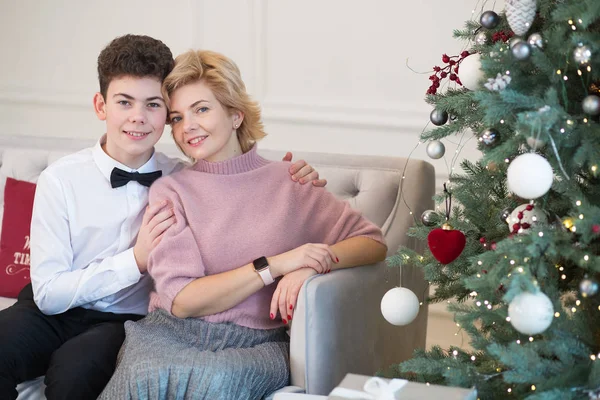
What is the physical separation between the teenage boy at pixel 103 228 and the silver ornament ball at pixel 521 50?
0.82 meters

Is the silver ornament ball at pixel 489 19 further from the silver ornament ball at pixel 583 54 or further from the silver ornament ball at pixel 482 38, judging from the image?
the silver ornament ball at pixel 583 54

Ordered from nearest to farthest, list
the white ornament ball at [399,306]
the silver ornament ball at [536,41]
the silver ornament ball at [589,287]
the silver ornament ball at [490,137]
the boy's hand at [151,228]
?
the silver ornament ball at [589,287] → the silver ornament ball at [536,41] → the silver ornament ball at [490,137] → the white ornament ball at [399,306] → the boy's hand at [151,228]

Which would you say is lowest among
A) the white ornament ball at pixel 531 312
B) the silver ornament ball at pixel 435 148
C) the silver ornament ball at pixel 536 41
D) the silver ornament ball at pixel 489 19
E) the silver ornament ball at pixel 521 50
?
the white ornament ball at pixel 531 312

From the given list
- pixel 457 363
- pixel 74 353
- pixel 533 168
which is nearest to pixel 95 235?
pixel 74 353

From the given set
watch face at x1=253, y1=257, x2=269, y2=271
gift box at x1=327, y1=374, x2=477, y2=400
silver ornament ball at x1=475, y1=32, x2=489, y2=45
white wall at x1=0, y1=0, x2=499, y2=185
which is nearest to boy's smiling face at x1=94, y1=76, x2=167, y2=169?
watch face at x1=253, y1=257, x2=269, y2=271

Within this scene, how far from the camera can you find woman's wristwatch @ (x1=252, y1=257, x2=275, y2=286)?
2039 millimetres

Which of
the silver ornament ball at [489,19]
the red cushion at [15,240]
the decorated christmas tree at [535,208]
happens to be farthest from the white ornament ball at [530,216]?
the red cushion at [15,240]

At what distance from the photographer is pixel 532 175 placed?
59.9 inches

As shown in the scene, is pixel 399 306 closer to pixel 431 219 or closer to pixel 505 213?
pixel 431 219

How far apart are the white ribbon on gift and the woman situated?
404 millimetres

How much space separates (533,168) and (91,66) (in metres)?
3.14

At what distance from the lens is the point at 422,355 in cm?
191

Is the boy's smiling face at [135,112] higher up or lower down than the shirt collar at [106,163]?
higher up

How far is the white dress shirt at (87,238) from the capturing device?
219 centimetres
